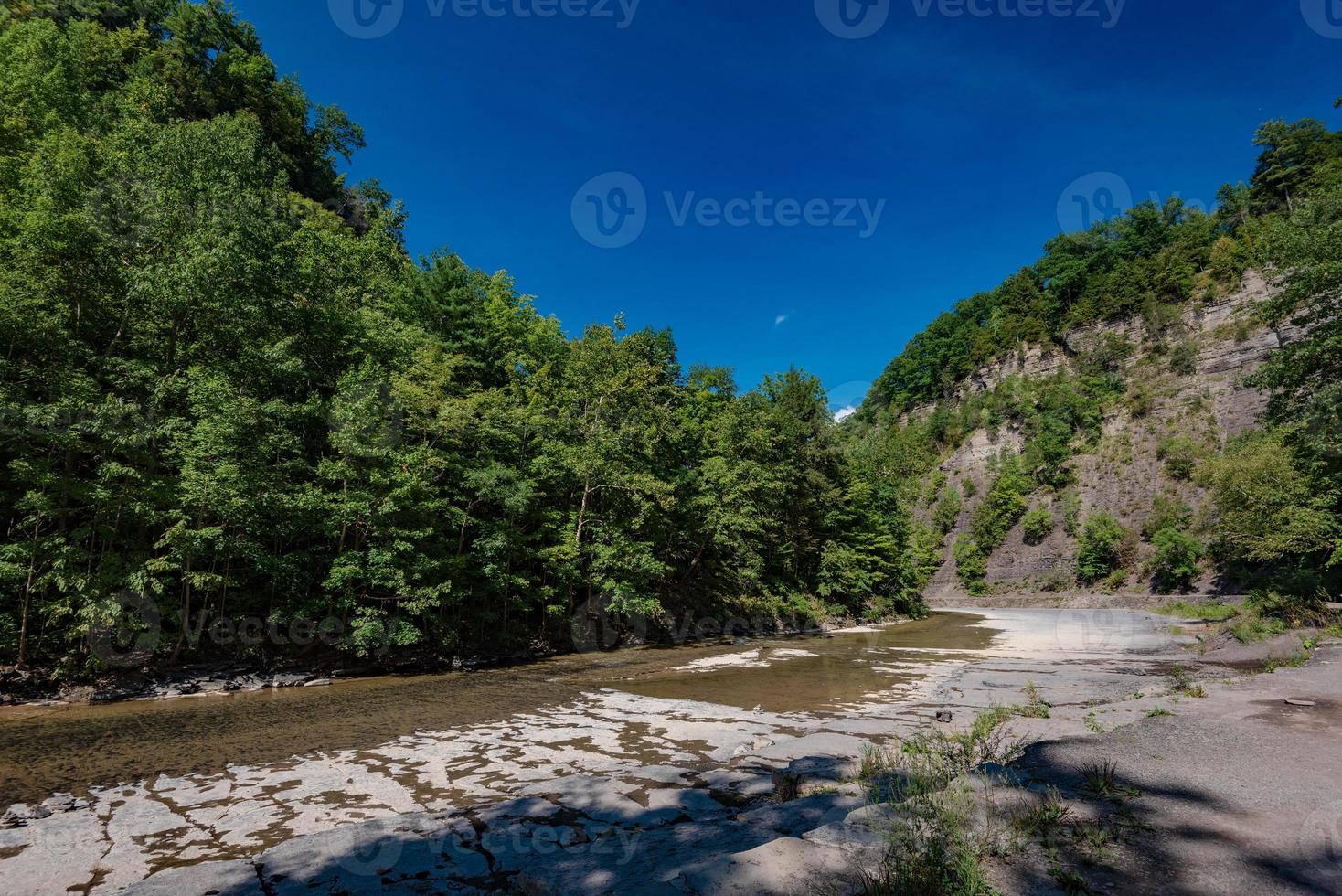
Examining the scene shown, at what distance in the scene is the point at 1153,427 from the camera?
54.2m

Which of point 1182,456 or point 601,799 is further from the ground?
point 1182,456

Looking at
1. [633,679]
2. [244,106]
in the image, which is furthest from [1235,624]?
[244,106]

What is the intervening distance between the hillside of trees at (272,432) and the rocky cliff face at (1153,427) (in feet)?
133

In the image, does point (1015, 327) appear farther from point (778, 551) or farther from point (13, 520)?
point (13, 520)

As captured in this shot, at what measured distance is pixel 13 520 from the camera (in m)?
13.1

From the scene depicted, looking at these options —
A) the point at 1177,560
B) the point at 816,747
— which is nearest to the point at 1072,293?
the point at 1177,560

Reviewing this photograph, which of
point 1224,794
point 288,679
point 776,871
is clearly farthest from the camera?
point 288,679

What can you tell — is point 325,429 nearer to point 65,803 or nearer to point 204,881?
point 65,803

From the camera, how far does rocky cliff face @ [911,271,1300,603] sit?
49375 millimetres

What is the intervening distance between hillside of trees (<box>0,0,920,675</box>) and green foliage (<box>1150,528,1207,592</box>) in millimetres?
35124

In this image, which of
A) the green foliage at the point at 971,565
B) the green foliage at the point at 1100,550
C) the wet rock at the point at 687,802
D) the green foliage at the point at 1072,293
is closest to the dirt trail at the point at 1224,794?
the wet rock at the point at 687,802

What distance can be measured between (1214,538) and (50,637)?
189 ft

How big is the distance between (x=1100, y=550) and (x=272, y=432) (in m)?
61.3

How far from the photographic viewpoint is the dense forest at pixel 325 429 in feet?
41.9
